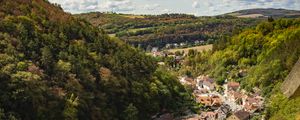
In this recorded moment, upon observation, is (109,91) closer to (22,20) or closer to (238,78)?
(22,20)

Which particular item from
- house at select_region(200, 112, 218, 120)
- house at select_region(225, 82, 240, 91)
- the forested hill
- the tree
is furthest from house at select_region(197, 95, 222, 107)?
the tree

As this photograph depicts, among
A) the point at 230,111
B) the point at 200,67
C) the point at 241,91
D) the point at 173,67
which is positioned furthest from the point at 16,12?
the point at 173,67

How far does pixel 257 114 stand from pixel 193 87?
130 feet

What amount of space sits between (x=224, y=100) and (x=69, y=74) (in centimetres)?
4203

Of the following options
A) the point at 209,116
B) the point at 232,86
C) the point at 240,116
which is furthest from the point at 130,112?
the point at 232,86

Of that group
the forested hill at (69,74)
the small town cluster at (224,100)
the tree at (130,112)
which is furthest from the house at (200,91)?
the tree at (130,112)

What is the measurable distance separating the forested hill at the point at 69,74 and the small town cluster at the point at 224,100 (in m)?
5.17

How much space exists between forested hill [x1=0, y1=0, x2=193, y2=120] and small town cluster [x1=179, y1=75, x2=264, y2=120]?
203 inches

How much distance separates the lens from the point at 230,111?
286 feet

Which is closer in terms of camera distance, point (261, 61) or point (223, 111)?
point (223, 111)

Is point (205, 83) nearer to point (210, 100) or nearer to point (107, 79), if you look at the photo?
point (210, 100)

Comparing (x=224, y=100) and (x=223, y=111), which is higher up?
(x=223, y=111)

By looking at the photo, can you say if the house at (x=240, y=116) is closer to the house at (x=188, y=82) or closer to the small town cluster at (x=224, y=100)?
the small town cluster at (x=224, y=100)

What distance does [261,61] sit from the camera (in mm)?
104812
